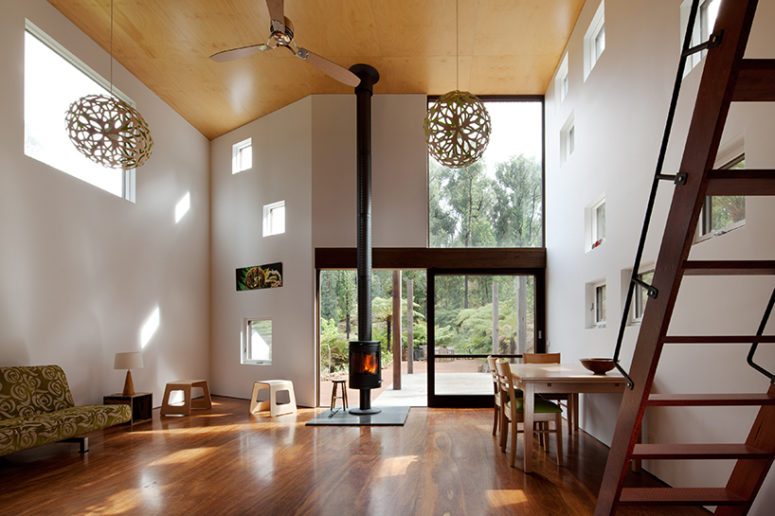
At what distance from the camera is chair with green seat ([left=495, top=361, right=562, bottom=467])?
4801 mm

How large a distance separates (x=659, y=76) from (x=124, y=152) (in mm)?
5020

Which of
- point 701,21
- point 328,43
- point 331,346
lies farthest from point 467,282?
point 701,21

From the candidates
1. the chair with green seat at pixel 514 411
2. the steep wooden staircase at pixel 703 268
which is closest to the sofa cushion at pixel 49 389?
the chair with green seat at pixel 514 411

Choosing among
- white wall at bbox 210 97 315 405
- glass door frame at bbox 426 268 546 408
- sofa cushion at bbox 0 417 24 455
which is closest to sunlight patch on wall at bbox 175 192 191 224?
white wall at bbox 210 97 315 405

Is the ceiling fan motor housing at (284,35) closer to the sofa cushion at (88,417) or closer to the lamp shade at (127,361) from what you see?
the sofa cushion at (88,417)

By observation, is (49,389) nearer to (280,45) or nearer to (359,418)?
(359,418)

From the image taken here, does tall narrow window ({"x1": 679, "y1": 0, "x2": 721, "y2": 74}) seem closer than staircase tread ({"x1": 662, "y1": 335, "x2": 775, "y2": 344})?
No

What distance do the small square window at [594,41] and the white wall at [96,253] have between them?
5.83 metres

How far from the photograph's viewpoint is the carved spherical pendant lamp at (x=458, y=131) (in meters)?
5.54

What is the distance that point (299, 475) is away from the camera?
4.54 m

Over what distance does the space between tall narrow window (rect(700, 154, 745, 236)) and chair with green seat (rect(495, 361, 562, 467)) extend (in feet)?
6.49

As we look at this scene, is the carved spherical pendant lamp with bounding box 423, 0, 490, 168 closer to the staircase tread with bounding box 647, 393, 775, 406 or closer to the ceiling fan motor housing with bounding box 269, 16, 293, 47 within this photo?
the ceiling fan motor housing with bounding box 269, 16, 293, 47

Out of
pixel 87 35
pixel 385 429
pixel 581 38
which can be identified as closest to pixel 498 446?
pixel 385 429

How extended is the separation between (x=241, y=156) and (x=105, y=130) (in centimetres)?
409
